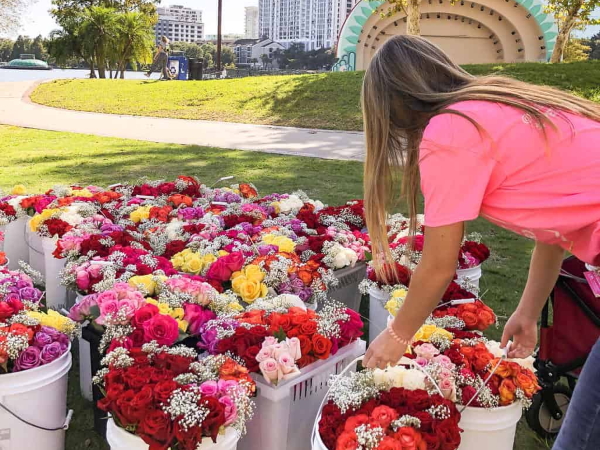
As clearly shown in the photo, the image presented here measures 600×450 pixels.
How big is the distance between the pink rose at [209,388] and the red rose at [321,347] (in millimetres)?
453

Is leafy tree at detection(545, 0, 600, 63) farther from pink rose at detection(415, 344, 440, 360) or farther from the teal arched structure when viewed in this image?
pink rose at detection(415, 344, 440, 360)


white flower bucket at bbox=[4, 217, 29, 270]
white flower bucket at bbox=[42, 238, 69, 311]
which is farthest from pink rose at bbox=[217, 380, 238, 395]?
white flower bucket at bbox=[4, 217, 29, 270]

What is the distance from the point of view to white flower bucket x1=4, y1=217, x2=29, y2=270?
427cm

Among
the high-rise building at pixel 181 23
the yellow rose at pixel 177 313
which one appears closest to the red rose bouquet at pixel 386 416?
the yellow rose at pixel 177 313

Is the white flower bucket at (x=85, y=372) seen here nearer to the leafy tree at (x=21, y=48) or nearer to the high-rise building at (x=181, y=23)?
the leafy tree at (x=21, y=48)

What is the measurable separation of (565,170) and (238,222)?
9.32ft

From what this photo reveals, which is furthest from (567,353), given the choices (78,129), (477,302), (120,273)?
(78,129)

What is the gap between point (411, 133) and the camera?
1689 millimetres

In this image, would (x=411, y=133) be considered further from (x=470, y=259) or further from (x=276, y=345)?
(x=470, y=259)

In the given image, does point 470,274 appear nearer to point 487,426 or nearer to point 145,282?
point 487,426

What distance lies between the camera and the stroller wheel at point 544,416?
261 centimetres

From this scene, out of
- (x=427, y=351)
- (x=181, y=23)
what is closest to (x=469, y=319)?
(x=427, y=351)

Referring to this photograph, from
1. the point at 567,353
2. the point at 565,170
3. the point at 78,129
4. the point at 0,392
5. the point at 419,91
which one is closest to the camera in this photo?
the point at 565,170

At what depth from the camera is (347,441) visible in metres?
1.70
